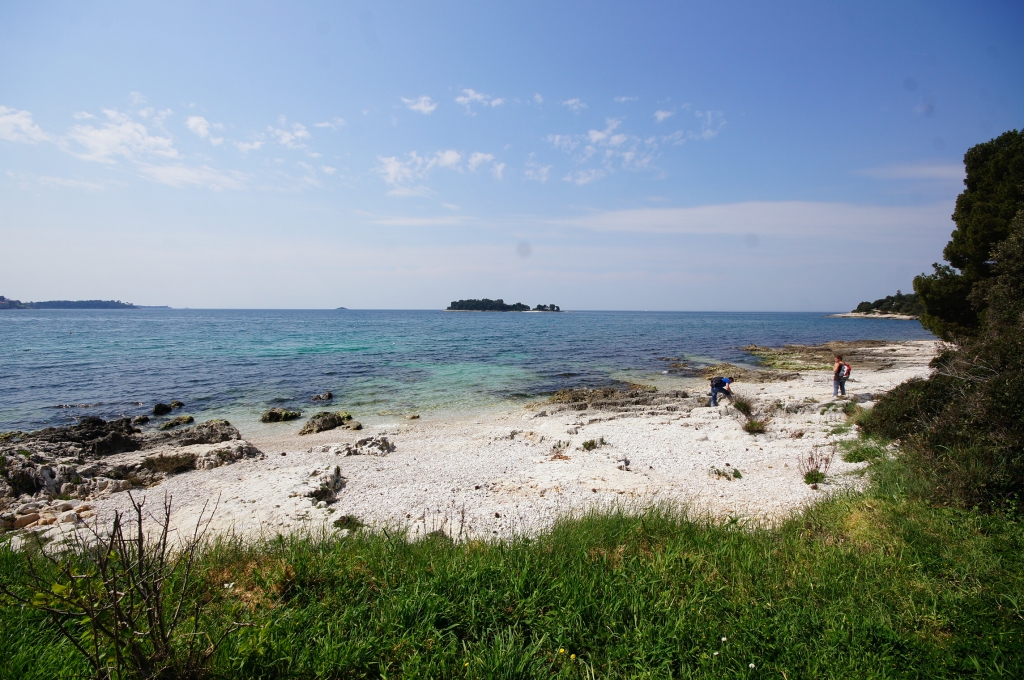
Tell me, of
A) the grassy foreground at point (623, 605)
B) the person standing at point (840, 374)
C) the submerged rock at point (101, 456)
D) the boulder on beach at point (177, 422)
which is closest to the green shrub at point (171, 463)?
the submerged rock at point (101, 456)

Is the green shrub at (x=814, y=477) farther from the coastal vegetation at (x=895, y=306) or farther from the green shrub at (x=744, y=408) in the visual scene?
the coastal vegetation at (x=895, y=306)

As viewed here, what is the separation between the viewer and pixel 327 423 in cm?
1745

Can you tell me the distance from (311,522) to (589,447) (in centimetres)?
754


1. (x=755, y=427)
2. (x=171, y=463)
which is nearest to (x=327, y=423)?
(x=171, y=463)

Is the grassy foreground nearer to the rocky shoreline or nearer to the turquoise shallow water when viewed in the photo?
the rocky shoreline

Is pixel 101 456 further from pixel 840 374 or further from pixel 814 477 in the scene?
pixel 840 374

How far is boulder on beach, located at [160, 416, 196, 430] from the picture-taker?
18078mm

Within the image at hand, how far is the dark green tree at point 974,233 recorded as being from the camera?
14719 mm

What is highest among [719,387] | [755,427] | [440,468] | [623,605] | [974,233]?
[974,233]

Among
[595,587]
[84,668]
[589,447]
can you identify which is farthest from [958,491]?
[84,668]

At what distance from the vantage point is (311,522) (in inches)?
303

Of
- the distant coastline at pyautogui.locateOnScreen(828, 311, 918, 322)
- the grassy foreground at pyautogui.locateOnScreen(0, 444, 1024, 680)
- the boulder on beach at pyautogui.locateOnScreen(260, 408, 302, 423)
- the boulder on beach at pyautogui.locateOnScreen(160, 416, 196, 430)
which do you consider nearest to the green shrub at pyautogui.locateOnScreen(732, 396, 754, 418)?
the grassy foreground at pyautogui.locateOnScreen(0, 444, 1024, 680)

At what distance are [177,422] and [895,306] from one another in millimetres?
166210

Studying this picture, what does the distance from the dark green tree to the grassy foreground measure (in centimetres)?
1434
